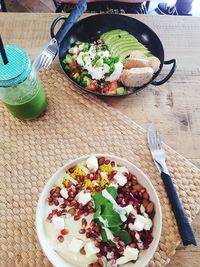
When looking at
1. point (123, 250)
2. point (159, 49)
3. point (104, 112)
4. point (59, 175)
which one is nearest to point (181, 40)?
point (159, 49)

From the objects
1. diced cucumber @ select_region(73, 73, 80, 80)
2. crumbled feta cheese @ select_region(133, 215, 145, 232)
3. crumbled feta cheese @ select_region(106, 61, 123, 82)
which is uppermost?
crumbled feta cheese @ select_region(106, 61, 123, 82)

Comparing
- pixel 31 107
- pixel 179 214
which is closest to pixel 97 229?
pixel 179 214

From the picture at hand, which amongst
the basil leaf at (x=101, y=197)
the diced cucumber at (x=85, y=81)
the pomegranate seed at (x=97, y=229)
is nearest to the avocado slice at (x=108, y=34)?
the diced cucumber at (x=85, y=81)

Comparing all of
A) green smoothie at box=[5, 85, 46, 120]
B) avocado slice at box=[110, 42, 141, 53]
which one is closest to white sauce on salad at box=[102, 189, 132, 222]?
green smoothie at box=[5, 85, 46, 120]

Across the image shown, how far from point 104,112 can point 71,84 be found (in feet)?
0.62

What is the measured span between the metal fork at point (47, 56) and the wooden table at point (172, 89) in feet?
0.23

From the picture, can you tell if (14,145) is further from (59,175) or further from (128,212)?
(128,212)

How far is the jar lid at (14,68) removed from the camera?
41.4 inches

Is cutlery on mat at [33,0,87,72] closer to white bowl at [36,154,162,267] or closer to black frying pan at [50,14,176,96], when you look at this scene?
black frying pan at [50,14,176,96]

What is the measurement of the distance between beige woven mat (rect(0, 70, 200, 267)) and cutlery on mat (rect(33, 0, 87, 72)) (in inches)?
2.8

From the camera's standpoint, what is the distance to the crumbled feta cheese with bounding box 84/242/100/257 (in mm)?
948

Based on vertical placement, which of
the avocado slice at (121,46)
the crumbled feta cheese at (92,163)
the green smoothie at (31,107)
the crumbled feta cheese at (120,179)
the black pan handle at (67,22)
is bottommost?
the crumbled feta cheese at (120,179)

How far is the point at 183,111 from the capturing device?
51.9 inches

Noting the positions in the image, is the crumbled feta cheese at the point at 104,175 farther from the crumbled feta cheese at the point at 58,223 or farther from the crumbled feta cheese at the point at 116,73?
the crumbled feta cheese at the point at 116,73
